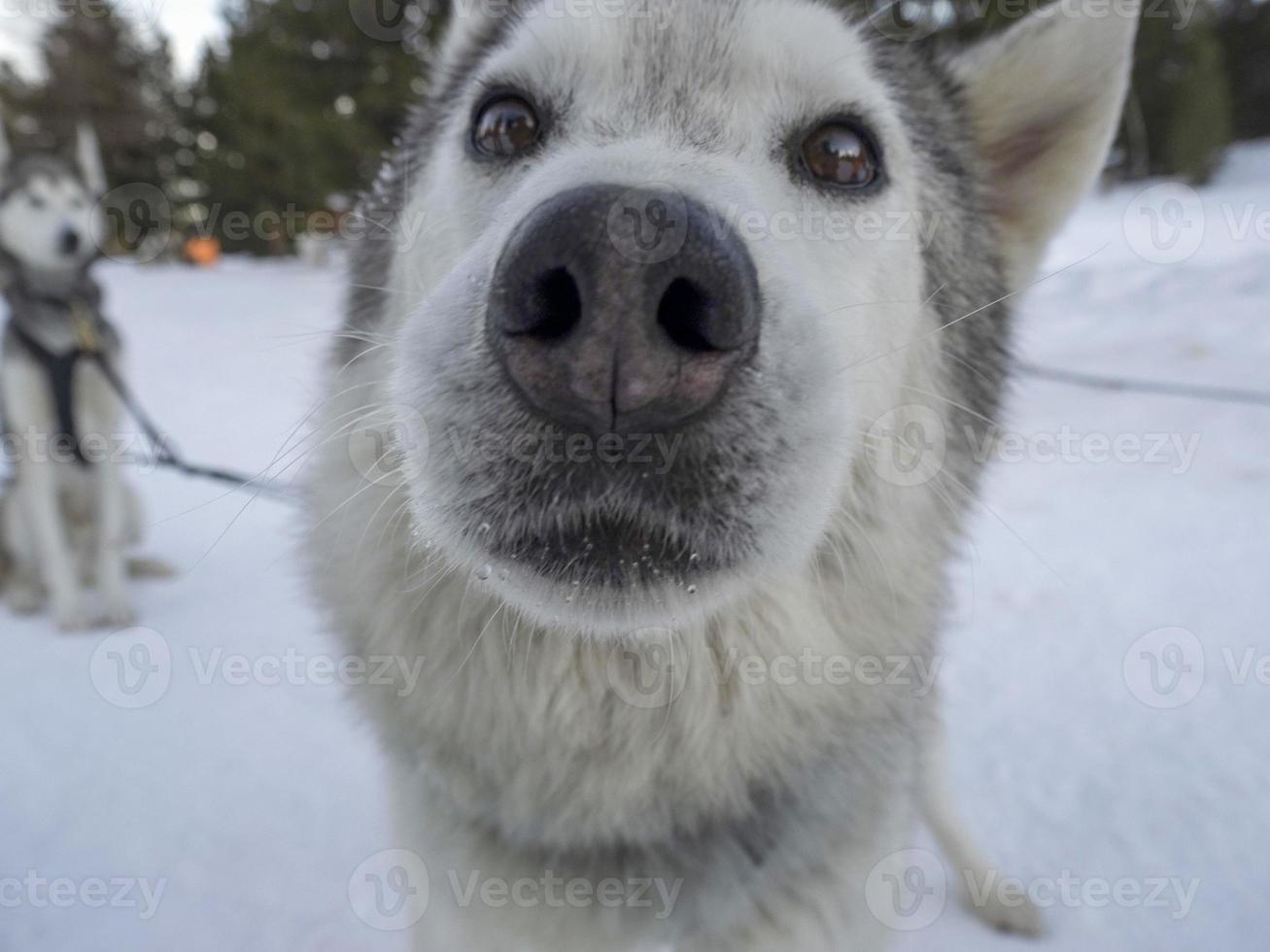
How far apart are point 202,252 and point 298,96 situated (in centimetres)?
1007

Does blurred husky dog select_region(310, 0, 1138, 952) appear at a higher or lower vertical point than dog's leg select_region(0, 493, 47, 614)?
higher

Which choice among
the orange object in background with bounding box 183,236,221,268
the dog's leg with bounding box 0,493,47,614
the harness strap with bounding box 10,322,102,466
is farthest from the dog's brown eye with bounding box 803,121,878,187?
the orange object in background with bounding box 183,236,221,268

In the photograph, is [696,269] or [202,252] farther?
[202,252]

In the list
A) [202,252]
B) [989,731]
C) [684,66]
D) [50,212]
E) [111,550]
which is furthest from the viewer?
[202,252]

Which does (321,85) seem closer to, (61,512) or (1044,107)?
(61,512)

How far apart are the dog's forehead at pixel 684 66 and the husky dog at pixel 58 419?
3.72 m

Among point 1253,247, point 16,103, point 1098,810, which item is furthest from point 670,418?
point 16,103

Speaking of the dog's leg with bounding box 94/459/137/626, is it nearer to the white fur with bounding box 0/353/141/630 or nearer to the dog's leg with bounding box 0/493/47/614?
the white fur with bounding box 0/353/141/630

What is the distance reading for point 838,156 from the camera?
1.68 m

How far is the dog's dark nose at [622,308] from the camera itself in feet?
3.14

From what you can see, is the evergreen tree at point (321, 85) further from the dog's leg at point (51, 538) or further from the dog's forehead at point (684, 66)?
the dog's forehead at point (684, 66)

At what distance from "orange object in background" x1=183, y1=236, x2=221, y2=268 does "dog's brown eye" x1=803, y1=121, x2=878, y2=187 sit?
2639 centimetres

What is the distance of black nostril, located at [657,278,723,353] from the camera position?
3.24 ft

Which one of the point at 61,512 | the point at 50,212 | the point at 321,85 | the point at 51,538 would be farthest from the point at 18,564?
the point at 321,85
